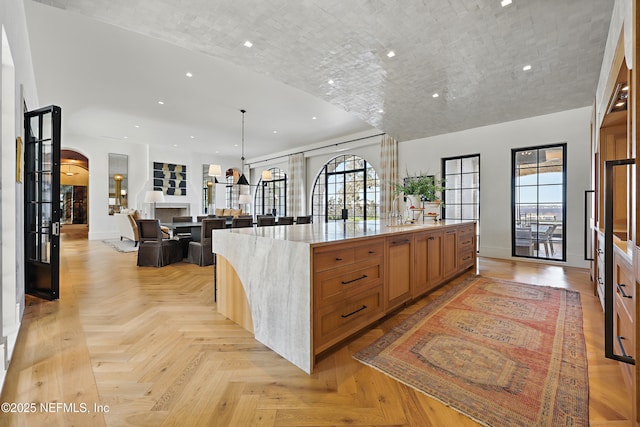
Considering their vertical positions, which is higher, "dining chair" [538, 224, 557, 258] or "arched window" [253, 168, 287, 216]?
"arched window" [253, 168, 287, 216]

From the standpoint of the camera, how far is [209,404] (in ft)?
4.66

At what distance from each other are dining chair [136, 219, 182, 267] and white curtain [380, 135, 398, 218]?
517 centimetres

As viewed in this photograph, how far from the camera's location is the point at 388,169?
744 cm

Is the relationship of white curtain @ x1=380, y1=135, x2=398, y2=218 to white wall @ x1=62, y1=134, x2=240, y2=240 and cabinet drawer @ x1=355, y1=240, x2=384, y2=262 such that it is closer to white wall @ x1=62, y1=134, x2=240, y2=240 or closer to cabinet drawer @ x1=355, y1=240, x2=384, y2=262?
cabinet drawer @ x1=355, y1=240, x2=384, y2=262

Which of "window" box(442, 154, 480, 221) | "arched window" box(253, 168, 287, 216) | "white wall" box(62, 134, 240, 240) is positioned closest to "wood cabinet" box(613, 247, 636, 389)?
"window" box(442, 154, 480, 221)

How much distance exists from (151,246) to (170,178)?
632cm

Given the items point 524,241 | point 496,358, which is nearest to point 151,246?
point 496,358

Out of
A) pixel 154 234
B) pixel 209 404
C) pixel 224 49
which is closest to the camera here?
pixel 209 404

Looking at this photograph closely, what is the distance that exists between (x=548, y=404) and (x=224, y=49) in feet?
13.8

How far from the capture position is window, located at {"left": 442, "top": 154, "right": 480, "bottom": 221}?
Answer: 250 inches

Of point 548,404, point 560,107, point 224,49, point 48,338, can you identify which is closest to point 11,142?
point 48,338

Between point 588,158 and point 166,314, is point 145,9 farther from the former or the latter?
point 588,158

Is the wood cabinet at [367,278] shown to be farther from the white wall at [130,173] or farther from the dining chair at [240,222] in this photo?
the white wall at [130,173]

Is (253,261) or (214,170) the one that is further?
(214,170)
